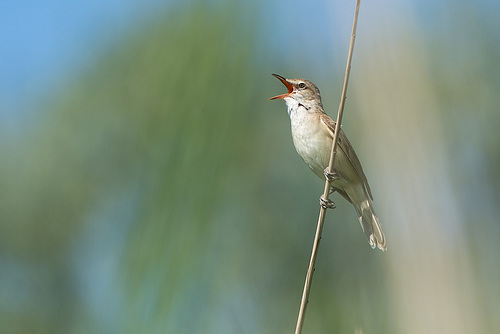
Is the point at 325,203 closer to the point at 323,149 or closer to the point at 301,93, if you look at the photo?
the point at 323,149

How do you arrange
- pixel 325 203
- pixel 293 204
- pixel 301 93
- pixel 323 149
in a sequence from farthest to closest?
pixel 293 204 → pixel 301 93 → pixel 323 149 → pixel 325 203

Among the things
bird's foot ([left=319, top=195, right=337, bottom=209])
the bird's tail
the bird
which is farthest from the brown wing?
bird's foot ([left=319, top=195, right=337, bottom=209])

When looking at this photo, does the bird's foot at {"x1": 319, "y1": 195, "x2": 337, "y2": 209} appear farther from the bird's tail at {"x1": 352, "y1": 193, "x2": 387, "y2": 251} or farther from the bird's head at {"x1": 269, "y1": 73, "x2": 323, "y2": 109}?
the bird's head at {"x1": 269, "y1": 73, "x2": 323, "y2": 109}

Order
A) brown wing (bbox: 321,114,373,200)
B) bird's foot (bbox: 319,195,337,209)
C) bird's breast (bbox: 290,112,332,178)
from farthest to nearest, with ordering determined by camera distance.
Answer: brown wing (bbox: 321,114,373,200) → bird's breast (bbox: 290,112,332,178) → bird's foot (bbox: 319,195,337,209)

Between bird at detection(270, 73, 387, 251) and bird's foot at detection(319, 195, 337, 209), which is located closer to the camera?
bird's foot at detection(319, 195, 337, 209)

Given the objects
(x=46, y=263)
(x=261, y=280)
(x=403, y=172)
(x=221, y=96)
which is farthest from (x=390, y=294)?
(x=46, y=263)

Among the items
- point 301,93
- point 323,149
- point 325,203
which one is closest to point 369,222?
point 323,149

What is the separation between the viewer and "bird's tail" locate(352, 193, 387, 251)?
3.84 m

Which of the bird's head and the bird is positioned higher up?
the bird's head

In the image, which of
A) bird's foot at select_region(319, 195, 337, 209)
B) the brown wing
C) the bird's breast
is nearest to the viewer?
bird's foot at select_region(319, 195, 337, 209)

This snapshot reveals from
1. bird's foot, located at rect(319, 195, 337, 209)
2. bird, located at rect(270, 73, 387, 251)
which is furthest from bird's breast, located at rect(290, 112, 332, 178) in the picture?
bird's foot, located at rect(319, 195, 337, 209)

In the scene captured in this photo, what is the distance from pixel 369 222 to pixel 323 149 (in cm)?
70

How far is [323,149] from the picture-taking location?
3746mm

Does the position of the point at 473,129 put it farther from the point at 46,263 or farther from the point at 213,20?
the point at 46,263
